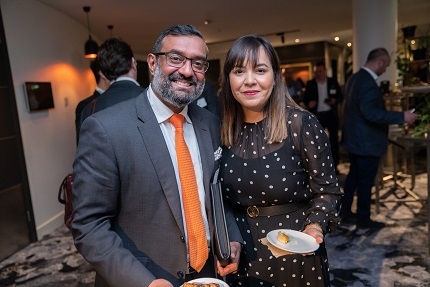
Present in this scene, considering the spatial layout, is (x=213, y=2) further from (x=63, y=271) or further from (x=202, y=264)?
(x=202, y=264)

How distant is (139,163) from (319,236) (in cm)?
69

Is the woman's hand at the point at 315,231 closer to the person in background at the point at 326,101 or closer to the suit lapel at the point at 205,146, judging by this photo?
the suit lapel at the point at 205,146

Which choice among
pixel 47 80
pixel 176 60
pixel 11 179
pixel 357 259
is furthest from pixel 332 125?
pixel 176 60

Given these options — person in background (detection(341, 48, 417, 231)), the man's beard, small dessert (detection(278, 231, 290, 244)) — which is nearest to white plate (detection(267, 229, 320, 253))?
small dessert (detection(278, 231, 290, 244))

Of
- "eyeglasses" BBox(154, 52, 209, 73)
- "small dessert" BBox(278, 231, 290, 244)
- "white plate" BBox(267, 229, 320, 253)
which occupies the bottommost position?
"white plate" BBox(267, 229, 320, 253)

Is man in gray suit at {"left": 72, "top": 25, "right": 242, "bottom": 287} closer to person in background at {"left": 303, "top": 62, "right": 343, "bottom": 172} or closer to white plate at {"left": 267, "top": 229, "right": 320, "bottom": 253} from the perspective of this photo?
white plate at {"left": 267, "top": 229, "right": 320, "bottom": 253}

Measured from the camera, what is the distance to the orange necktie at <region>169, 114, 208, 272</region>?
1142 millimetres

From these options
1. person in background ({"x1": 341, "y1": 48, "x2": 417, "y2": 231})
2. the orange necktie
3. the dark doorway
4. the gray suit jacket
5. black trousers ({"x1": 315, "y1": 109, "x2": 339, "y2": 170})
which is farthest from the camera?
black trousers ({"x1": 315, "y1": 109, "x2": 339, "y2": 170})

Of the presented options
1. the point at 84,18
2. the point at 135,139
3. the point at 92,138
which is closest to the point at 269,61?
the point at 135,139

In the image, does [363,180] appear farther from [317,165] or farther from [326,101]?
[326,101]

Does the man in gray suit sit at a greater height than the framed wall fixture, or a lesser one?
lesser

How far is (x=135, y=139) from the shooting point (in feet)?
3.54

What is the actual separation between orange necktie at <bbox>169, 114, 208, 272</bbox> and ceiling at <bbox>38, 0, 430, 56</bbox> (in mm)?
4167

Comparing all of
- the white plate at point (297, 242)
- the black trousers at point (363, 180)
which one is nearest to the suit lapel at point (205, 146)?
the white plate at point (297, 242)
